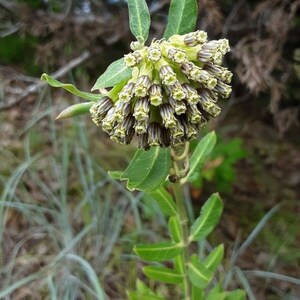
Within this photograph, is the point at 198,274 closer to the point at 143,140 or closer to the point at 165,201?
the point at 165,201

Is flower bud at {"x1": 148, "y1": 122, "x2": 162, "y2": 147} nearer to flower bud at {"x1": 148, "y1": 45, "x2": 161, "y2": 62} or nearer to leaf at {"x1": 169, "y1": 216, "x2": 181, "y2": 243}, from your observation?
flower bud at {"x1": 148, "y1": 45, "x2": 161, "y2": 62}

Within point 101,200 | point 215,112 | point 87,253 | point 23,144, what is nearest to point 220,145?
point 101,200

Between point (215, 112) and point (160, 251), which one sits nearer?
point (215, 112)

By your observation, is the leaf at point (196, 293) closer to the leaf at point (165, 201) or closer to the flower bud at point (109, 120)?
the leaf at point (165, 201)

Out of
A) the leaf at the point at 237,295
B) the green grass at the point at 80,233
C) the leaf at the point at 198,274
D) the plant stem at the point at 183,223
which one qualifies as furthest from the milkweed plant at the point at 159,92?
the green grass at the point at 80,233

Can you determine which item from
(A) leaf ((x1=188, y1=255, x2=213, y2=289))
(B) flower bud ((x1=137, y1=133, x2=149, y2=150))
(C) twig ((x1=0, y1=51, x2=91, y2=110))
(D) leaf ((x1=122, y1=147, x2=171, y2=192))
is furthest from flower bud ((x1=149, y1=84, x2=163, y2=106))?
(C) twig ((x1=0, y1=51, x2=91, y2=110))

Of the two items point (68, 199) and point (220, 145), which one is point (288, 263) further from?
point (68, 199)
